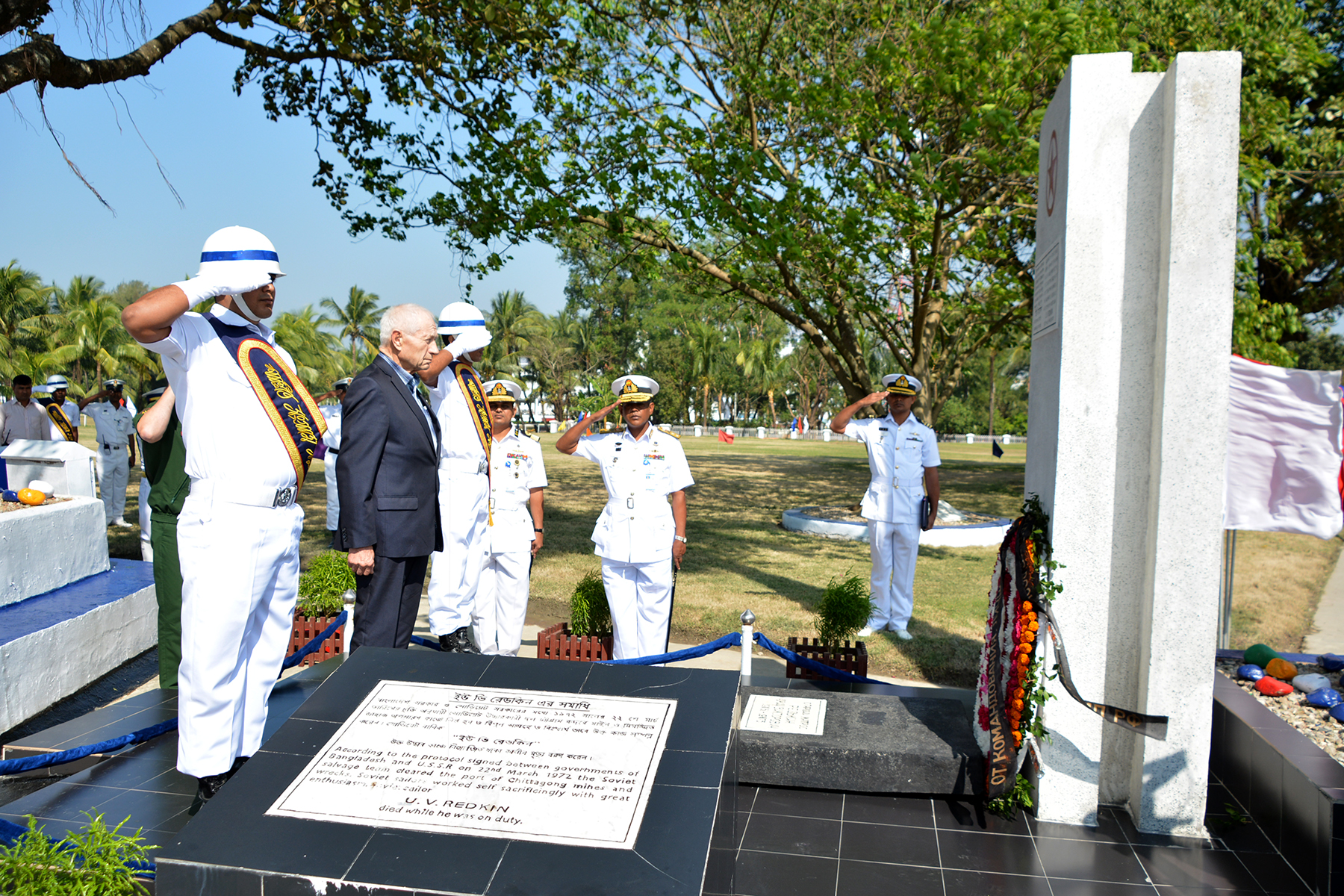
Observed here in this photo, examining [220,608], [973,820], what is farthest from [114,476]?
[973,820]

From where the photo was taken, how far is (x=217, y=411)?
3.07 metres

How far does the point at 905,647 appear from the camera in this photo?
6559 mm

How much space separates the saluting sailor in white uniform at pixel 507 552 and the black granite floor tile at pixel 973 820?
2.97 metres

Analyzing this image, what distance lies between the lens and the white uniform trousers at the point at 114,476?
12000 mm

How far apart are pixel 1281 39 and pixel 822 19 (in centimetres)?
605

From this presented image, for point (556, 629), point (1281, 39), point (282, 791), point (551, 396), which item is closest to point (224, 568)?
point (282, 791)

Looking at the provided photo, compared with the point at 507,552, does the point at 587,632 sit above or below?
below

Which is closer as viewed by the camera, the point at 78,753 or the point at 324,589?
the point at 78,753

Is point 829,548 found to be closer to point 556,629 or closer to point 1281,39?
point 556,629

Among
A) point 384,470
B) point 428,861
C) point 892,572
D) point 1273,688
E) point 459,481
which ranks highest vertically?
point 384,470

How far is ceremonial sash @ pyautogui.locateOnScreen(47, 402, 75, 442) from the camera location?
12178mm

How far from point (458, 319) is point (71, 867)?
3.55 meters

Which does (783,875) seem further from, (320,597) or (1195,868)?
(320,597)

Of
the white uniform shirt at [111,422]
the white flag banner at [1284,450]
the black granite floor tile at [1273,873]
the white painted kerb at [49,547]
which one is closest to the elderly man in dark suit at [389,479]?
the white painted kerb at [49,547]
